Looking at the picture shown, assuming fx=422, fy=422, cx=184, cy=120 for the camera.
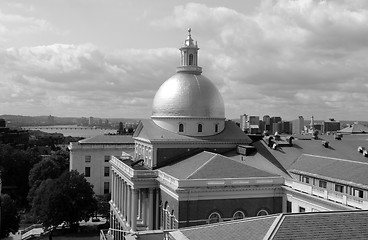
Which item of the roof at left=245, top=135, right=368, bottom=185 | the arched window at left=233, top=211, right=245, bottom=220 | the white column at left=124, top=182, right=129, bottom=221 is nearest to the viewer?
the roof at left=245, top=135, right=368, bottom=185

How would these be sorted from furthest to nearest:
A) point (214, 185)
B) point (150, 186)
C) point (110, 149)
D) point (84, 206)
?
point (110, 149), point (84, 206), point (150, 186), point (214, 185)

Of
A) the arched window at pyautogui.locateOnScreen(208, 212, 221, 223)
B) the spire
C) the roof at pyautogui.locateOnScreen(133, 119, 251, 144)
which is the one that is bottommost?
the arched window at pyautogui.locateOnScreen(208, 212, 221, 223)

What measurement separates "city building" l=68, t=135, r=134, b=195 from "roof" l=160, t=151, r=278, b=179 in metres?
39.4

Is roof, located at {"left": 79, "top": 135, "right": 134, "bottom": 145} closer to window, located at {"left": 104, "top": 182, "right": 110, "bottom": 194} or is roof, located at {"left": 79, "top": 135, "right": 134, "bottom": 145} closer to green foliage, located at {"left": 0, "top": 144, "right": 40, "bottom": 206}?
window, located at {"left": 104, "top": 182, "right": 110, "bottom": 194}

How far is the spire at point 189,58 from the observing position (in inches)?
1991

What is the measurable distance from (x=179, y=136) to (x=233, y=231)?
2754 cm

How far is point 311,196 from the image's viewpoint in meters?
33.0

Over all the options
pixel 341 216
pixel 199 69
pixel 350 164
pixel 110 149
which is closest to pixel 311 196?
pixel 350 164

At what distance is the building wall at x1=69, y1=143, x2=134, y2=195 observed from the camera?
A: 7738 cm

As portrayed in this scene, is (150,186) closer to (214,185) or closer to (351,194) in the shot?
(214,185)

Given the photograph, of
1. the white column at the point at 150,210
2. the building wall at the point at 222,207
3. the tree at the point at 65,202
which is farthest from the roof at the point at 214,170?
the tree at the point at 65,202

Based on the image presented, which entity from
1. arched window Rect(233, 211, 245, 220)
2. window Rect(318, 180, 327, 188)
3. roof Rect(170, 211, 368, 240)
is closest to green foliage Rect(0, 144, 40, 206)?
arched window Rect(233, 211, 245, 220)

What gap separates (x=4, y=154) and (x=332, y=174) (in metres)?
71.3

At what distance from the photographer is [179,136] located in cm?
Result: 4647
